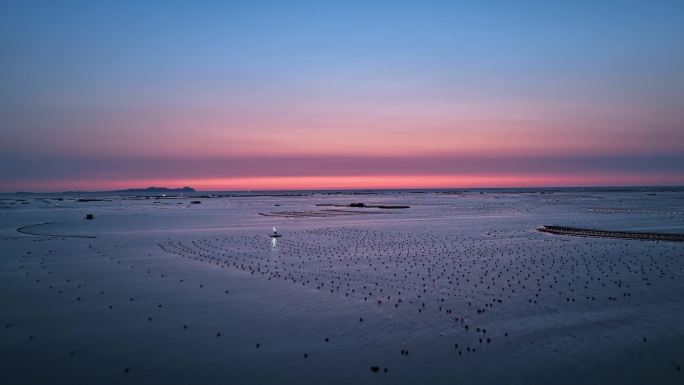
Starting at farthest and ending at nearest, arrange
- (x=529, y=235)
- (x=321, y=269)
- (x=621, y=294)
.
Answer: (x=529, y=235), (x=321, y=269), (x=621, y=294)

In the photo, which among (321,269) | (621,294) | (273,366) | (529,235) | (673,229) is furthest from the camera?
(673,229)

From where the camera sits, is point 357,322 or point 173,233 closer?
point 357,322

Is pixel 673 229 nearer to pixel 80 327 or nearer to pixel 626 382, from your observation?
pixel 626 382

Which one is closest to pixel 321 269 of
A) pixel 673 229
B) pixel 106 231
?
pixel 106 231

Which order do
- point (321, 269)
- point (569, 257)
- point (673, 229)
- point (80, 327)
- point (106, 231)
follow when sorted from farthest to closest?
point (106, 231)
point (673, 229)
point (569, 257)
point (321, 269)
point (80, 327)

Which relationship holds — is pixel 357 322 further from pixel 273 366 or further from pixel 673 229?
pixel 673 229

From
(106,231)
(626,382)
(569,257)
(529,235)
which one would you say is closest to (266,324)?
(626,382)
